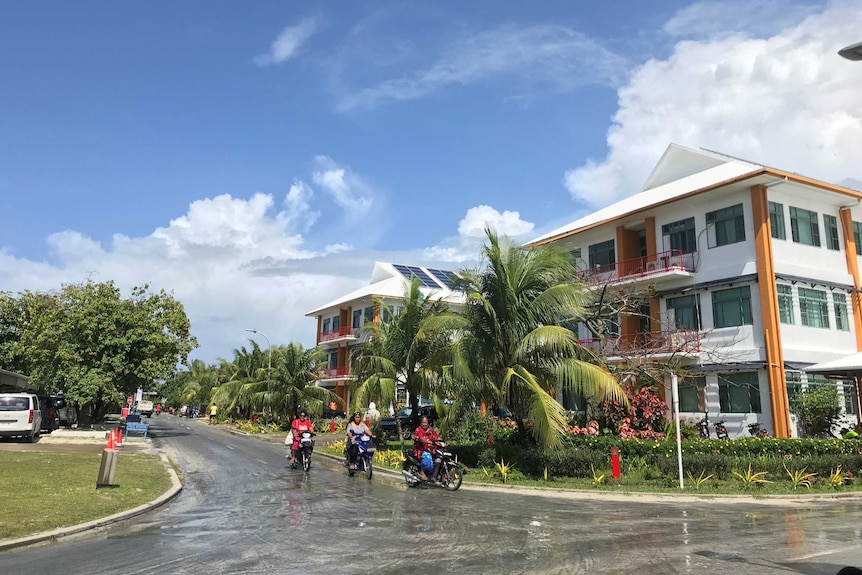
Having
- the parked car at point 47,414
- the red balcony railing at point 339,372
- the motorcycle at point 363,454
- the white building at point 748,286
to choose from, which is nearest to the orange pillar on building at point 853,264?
the white building at point 748,286

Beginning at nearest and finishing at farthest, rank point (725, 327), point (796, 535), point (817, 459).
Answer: point (796, 535) → point (817, 459) → point (725, 327)

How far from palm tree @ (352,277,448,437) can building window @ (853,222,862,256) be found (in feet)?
60.1

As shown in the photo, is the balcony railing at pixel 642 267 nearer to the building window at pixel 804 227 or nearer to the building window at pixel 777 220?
the building window at pixel 777 220

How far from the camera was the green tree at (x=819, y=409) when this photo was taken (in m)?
22.7

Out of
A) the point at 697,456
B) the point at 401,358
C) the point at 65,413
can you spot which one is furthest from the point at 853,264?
the point at 65,413


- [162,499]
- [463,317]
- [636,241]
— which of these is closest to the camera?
[162,499]

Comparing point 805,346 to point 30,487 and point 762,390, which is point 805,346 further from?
point 30,487

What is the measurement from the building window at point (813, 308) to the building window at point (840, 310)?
26.1 inches

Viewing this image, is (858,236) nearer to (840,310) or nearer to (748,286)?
(840,310)

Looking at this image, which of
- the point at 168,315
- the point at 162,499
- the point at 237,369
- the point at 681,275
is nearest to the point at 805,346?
the point at 681,275

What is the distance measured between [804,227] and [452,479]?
65.7 feet

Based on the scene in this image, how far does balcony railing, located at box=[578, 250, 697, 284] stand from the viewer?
90.1ft

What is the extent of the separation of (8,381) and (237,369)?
16.4 m

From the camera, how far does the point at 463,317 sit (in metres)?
18.4
